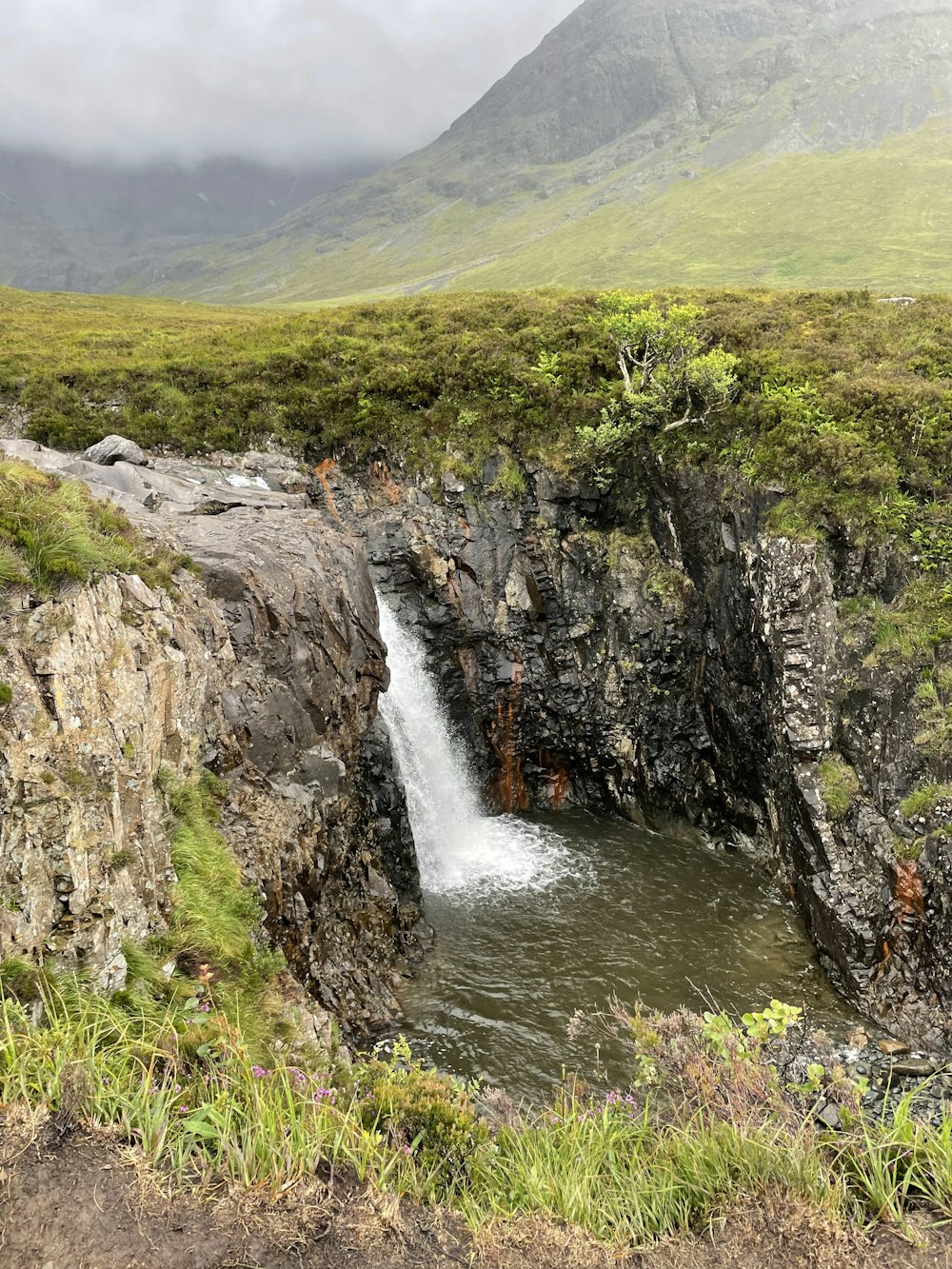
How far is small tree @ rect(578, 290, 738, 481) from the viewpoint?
70.1 feet

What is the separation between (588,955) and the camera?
1708 centimetres

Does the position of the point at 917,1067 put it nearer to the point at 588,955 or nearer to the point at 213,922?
the point at 588,955

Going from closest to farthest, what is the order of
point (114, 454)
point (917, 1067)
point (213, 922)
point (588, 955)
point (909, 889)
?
point (213, 922)
point (917, 1067)
point (909, 889)
point (588, 955)
point (114, 454)

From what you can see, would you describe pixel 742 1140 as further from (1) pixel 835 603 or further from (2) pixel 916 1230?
(1) pixel 835 603

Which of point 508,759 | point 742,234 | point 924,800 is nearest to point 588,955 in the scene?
point 508,759

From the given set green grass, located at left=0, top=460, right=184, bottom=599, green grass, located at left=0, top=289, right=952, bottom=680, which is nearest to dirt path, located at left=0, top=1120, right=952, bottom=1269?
green grass, located at left=0, top=460, right=184, bottom=599

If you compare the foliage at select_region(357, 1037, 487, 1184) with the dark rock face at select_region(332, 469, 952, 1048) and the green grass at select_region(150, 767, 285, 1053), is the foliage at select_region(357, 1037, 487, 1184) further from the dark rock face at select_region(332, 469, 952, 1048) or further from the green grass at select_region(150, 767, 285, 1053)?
the dark rock face at select_region(332, 469, 952, 1048)

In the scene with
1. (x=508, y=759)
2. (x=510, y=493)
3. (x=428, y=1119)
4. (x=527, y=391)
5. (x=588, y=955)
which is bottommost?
(x=588, y=955)

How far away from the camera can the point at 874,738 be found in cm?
1628

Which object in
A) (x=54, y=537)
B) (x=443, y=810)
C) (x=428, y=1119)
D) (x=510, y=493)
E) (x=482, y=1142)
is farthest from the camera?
(x=510, y=493)

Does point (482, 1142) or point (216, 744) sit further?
point (216, 744)

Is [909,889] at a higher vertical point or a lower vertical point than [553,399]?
lower

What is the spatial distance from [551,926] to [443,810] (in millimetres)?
5532

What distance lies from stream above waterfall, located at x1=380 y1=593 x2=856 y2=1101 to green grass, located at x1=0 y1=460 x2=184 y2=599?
10.4m
